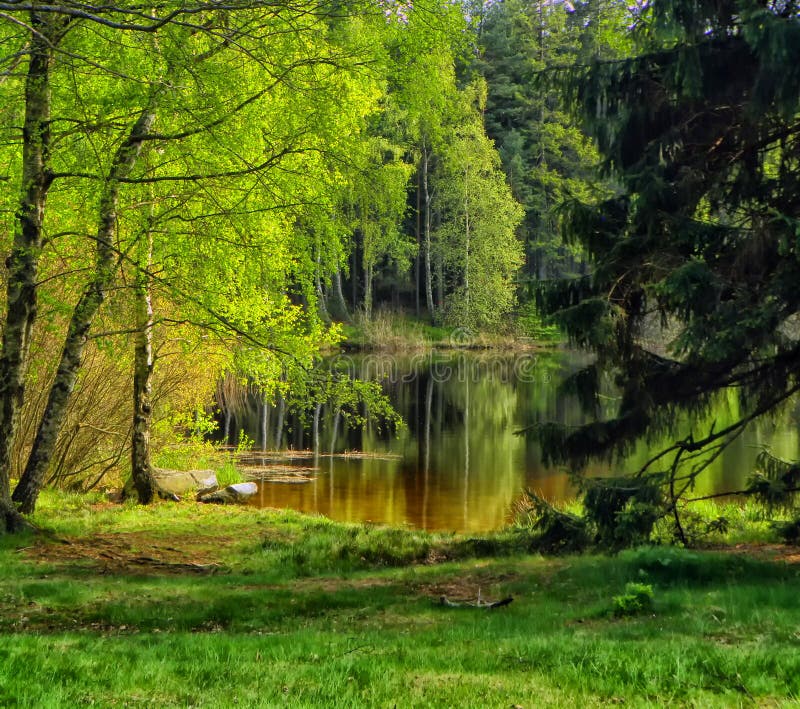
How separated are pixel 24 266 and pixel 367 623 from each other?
20.9 feet

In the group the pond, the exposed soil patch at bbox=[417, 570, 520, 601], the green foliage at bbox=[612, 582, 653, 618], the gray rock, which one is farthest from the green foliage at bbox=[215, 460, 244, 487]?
the green foliage at bbox=[612, 582, 653, 618]

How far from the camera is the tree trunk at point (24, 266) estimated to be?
985cm

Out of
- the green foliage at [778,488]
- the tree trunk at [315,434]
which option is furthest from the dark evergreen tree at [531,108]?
the green foliage at [778,488]

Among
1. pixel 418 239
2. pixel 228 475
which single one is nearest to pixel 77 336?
pixel 228 475

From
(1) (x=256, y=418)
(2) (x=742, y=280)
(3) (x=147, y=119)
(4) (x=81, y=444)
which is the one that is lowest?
(1) (x=256, y=418)

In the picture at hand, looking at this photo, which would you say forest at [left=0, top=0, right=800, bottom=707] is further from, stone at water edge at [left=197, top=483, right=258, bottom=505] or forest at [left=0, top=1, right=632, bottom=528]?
stone at water edge at [left=197, top=483, right=258, bottom=505]

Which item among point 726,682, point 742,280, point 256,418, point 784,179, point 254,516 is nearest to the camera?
point 726,682

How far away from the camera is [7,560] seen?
9.45 metres

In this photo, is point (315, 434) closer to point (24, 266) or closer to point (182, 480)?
point (182, 480)

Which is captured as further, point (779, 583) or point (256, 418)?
point (256, 418)

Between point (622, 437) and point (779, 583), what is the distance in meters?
2.39

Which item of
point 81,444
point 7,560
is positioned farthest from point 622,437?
point 81,444

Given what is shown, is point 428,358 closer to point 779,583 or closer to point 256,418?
point 256,418

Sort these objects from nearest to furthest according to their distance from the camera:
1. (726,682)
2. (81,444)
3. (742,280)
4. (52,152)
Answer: (726,682) < (742,280) < (52,152) < (81,444)
